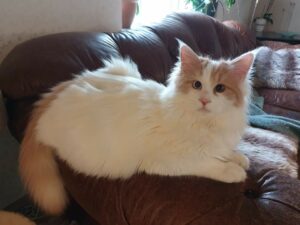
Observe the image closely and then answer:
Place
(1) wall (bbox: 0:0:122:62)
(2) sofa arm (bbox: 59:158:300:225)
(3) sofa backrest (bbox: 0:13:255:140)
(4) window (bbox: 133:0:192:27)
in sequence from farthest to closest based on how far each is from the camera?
1. (4) window (bbox: 133:0:192:27)
2. (1) wall (bbox: 0:0:122:62)
3. (3) sofa backrest (bbox: 0:13:255:140)
4. (2) sofa arm (bbox: 59:158:300:225)

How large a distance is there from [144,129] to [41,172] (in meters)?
0.40

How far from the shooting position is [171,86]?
0.98 m

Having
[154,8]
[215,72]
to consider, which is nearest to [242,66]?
[215,72]

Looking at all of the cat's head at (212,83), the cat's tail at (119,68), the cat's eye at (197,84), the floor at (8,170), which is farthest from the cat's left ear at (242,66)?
the floor at (8,170)

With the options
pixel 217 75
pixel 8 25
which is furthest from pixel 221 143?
pixel 8 25

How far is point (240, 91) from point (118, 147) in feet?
1.46

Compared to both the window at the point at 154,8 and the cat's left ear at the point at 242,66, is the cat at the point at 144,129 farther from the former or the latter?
the window at the point at 154,8

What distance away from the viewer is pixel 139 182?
0.81m

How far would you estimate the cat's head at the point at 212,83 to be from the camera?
0.89 meters

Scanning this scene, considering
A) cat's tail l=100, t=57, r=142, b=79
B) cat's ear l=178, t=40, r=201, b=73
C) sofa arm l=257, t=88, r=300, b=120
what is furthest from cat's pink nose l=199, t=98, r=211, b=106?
sofa arm l=257, t=88, r=300, b=120

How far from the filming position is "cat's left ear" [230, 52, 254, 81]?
2.94 ft

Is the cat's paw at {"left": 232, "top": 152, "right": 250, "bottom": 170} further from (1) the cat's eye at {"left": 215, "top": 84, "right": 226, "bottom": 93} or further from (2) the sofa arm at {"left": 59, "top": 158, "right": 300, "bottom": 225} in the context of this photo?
(1) the cat's eye at {"left": 215, "top": 84, "right": 226, "bottom": 93}

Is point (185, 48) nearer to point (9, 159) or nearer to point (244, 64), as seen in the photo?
point (244, 64)

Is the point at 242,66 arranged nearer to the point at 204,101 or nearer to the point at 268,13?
the point at 204,101
